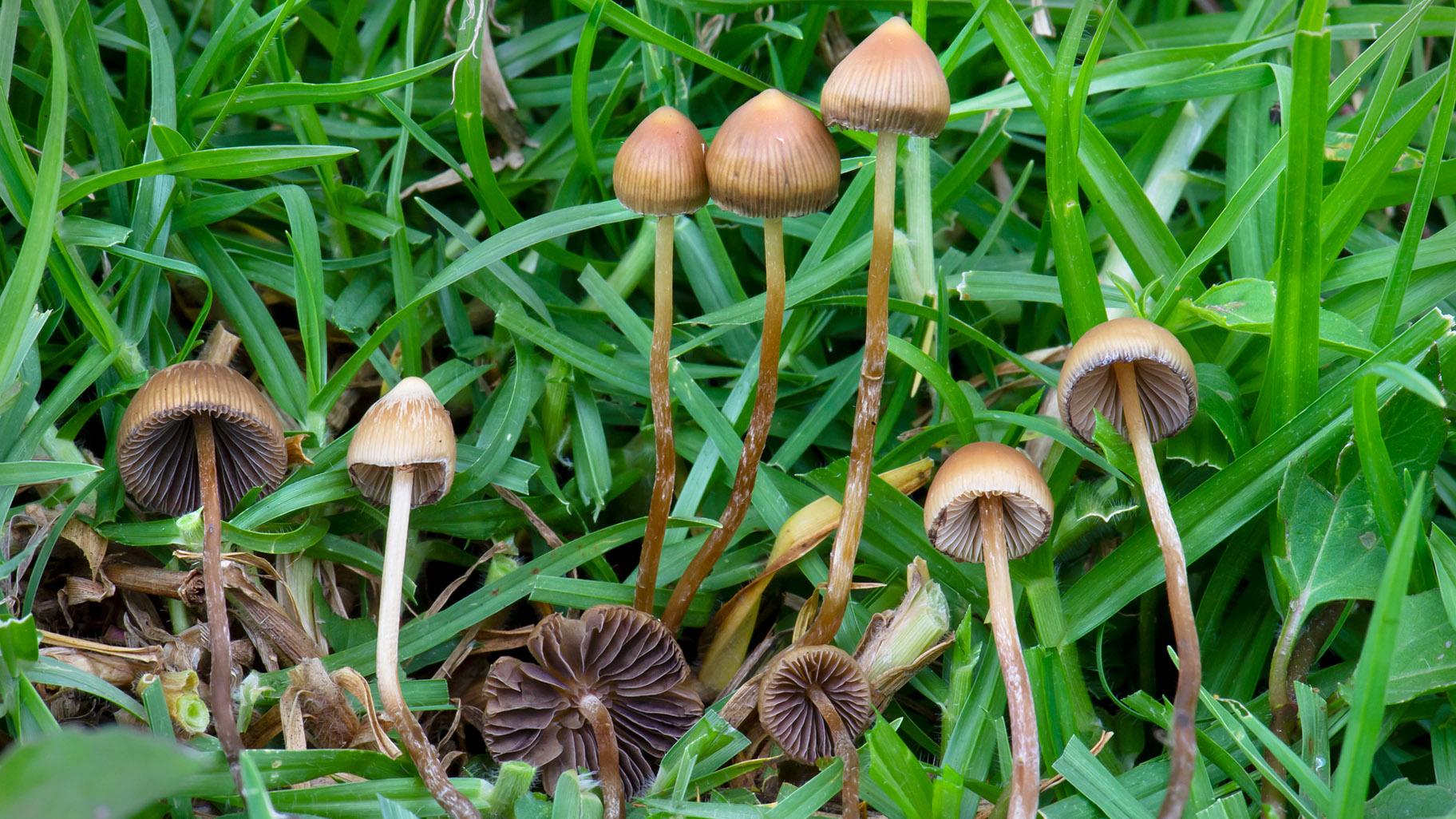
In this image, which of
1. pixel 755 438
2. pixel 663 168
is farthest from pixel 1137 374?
pixel 663 168

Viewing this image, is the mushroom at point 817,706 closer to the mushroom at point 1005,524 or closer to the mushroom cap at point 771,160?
the mushroom at point 1005,524

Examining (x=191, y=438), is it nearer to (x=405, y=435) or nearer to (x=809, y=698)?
(x=405, y=435)

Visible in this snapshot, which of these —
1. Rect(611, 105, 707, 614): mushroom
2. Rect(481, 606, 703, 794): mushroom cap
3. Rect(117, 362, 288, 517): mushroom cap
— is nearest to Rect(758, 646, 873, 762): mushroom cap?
Answer: Rect(481, 606, 703, 794): mushroom cap

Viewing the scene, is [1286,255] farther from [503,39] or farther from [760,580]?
[503,39]

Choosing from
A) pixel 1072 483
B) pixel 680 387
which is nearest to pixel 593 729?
pixel 680 387

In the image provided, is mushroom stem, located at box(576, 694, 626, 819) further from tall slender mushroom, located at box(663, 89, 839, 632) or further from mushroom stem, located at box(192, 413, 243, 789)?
tall slender mushroom, located at box(663, 89, 839, 632)

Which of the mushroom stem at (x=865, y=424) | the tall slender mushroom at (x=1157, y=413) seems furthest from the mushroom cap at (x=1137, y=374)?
the mushroom stem at (x=865, y=424)
